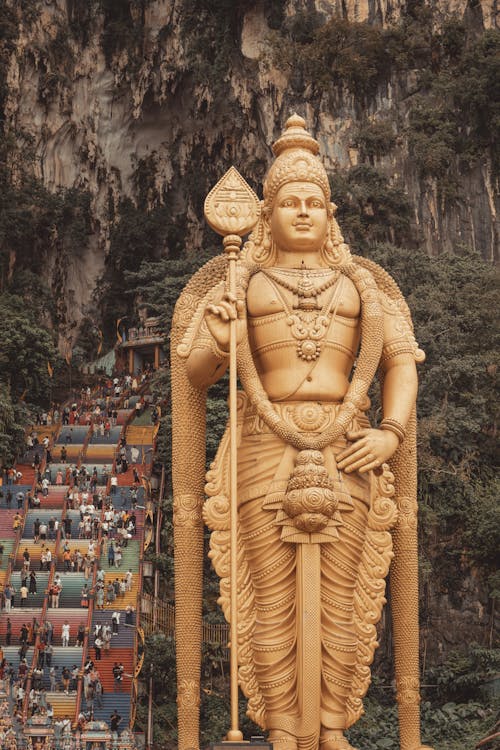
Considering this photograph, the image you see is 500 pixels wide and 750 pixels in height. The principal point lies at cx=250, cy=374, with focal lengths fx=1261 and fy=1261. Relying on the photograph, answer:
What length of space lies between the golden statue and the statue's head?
1cm

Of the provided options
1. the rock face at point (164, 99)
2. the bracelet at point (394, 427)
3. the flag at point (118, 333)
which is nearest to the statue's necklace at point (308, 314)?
the bracelet at point (394, 427)

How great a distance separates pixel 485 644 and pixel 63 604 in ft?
24.3

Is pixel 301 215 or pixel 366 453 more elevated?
pixel 301 215

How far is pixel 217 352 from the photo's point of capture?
8547mm

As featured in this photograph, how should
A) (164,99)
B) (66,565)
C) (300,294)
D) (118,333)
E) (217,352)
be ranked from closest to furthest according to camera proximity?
(217,352) < (300,294) < (66,565) < (164,99) < (118,333)

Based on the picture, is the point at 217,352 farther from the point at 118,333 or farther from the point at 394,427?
the point at 118,333

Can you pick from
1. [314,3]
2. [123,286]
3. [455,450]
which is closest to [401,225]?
[314,3]

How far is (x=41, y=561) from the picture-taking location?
73.0 ft

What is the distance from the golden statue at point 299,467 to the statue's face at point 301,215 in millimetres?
11

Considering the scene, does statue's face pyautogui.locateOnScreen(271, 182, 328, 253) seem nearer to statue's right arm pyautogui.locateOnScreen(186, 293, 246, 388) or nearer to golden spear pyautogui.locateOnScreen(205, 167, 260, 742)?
golden spear pyautogui.locateOnScreen(205, 167, 260, 742)

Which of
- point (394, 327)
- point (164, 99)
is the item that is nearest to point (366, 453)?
point (394, 327)

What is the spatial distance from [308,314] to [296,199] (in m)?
0.87

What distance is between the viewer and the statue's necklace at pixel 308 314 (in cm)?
882

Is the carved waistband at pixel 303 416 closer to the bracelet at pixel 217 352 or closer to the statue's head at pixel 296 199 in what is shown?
the bracelet at pixel 217 352
